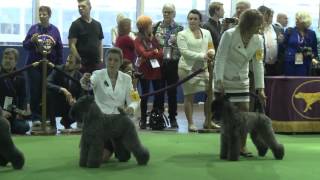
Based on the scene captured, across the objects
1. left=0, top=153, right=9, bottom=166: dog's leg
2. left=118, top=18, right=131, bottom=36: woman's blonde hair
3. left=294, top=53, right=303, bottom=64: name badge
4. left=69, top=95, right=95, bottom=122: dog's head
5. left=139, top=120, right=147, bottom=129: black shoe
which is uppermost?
left=118, top=18, right=131, bottom=36: woman's blonde hair

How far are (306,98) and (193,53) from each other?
1498 mm

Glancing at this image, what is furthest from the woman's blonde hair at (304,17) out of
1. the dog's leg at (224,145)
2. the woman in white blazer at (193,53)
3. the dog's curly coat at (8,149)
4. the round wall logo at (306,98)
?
the dog's curly coat at (8,149)

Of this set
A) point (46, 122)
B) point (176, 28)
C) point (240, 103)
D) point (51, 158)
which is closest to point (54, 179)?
point (51, 158)

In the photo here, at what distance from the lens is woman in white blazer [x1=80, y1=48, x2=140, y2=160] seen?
15.0 feet

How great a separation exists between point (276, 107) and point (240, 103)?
81.6 inches

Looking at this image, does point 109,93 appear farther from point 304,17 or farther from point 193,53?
point 304,17

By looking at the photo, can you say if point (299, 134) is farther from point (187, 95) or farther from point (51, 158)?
point (51, 158)

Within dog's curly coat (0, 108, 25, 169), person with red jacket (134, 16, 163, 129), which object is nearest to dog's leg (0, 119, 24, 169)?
dog's curly coat (0, 108, 25, 169)

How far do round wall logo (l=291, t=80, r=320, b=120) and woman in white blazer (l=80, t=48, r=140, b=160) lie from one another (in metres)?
2.86

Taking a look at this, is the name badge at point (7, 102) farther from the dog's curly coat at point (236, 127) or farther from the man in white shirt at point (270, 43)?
the man in white shirt at point (270, 43)

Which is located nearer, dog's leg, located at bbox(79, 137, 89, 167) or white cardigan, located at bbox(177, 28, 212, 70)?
dog's leg, located at bbox(79, 137, 89, 167)

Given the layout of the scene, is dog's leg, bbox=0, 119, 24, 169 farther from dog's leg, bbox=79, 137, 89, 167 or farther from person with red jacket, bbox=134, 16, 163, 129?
person with red jacket, bbox=134, 16, 163, 129

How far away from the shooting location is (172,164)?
4602 millimetres

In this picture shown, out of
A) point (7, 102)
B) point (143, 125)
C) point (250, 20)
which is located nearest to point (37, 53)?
point (7, 102)
